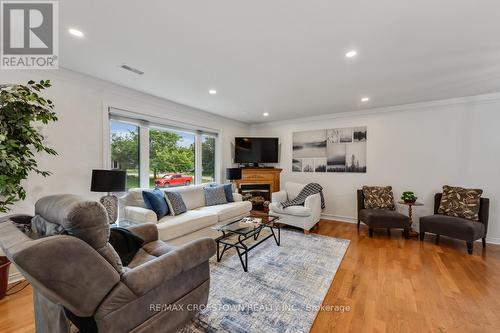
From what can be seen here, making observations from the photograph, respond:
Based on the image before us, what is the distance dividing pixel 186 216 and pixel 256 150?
9.57 feet

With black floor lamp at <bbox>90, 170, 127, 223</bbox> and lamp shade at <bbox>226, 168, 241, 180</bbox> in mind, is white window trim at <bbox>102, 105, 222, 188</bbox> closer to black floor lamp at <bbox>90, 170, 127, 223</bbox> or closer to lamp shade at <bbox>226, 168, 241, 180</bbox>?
lamp shade at <bbox>226, 168, 241, 180</bbox>

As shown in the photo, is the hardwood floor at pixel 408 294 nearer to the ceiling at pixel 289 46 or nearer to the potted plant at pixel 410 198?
the potted plant at pixel 410 198

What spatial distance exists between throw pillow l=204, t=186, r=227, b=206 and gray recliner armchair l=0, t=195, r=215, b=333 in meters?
2.50

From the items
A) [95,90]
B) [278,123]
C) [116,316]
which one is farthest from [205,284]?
[278,123]

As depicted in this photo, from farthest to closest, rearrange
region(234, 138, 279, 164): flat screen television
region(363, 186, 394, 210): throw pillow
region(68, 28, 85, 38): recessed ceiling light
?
1. region(234, 138, 279, 164): flat screen television
2. region(363, 186, 394, 210): throw pillow
3. region(68, 28, 85, 38): recessed ceiling light

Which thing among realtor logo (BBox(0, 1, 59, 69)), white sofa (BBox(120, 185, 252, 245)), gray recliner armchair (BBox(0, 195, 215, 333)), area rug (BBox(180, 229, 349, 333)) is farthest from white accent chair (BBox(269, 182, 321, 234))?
realtor logo (BBox(0, 1, 59, 69))

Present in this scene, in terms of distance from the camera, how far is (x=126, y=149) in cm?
353

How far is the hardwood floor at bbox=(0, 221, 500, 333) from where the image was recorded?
5.71 ft

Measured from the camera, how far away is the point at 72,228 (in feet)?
3.61

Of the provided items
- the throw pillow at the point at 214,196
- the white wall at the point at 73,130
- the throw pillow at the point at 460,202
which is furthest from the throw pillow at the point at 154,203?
the throw pillow at the point at 460,202

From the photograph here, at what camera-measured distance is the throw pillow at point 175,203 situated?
3.32 meters

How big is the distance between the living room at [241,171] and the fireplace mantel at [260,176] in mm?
535

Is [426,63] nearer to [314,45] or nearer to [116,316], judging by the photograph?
[314,45]

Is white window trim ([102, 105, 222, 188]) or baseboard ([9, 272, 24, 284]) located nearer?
baseboard ([9, 272, 24, 284])
